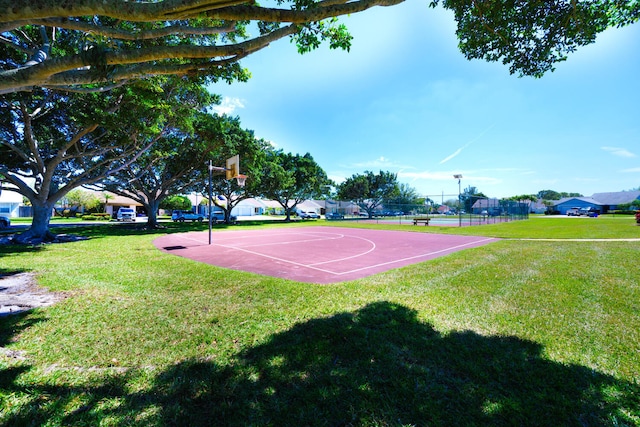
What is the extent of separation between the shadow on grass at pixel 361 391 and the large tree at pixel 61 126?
8616mm

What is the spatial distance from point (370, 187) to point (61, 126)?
1945 inches

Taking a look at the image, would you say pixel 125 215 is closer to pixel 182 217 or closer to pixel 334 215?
pixel 182 217

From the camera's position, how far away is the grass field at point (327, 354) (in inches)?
94.4

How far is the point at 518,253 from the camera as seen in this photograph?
1033 centimetres

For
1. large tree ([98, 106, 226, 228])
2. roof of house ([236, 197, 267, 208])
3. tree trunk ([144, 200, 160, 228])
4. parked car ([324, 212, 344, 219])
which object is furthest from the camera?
roof of house ([236, 197, 267, 208])

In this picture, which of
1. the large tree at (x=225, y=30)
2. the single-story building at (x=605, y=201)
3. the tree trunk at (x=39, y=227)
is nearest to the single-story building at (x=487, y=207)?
the large tree at (x=225, y=30)

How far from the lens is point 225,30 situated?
16.7 feet

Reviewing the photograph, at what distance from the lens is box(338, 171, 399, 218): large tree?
56.5 m

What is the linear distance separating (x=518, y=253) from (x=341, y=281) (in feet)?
26.5

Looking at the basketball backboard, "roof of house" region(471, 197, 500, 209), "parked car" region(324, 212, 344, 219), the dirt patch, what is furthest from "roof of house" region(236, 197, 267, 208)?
the dirt patch

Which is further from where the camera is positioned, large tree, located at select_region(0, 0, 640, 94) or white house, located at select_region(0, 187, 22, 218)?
white house, located at select_region(0, 187, 22, 218)

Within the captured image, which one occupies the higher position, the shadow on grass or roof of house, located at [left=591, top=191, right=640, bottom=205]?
roof of house, located at [left=591, top=191, right=640, bottom=205]

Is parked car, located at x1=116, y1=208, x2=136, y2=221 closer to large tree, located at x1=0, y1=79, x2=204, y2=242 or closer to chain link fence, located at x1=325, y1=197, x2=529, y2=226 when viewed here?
large tree, located at x1=0, y1=79, x2=204, y2=242

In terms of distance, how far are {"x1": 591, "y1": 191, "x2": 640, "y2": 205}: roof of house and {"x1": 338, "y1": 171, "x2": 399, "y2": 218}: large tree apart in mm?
68072
